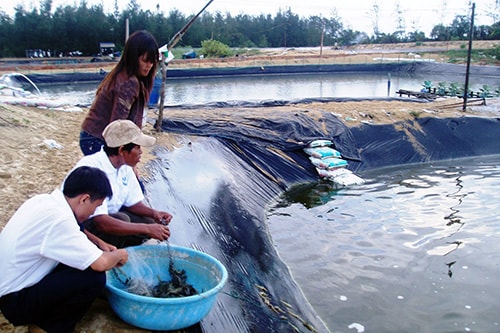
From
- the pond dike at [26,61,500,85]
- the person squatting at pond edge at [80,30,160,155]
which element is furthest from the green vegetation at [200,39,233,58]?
the person squatting at pond edge at [80,30,160,155]

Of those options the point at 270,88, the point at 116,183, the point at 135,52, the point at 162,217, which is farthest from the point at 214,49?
the point at 116,183

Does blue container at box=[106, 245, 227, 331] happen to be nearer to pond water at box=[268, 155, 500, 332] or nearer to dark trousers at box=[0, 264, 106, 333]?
dark trousers at box=[0, 264, 106, 333]

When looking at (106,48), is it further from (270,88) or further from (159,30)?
(270,88)

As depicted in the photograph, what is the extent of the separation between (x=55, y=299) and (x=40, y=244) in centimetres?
25

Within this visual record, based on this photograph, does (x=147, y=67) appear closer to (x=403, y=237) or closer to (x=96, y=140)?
(x=96, y=140)

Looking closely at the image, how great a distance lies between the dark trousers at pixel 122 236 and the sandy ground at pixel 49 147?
368 mm

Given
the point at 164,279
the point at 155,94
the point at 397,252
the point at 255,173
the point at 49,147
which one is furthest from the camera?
the point at 155,94

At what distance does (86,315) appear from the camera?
2172 millimetres

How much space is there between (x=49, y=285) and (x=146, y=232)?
64 centimetres

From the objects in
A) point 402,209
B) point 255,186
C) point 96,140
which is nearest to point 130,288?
point 96,140

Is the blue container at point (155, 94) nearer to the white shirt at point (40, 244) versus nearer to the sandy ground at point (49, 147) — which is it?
the sandy ground at point (49, 147)

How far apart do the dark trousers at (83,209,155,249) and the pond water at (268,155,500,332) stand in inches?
62.0

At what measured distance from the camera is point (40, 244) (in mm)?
1752

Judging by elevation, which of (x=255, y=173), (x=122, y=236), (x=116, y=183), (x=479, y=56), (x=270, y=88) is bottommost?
(x=270, y=88)
